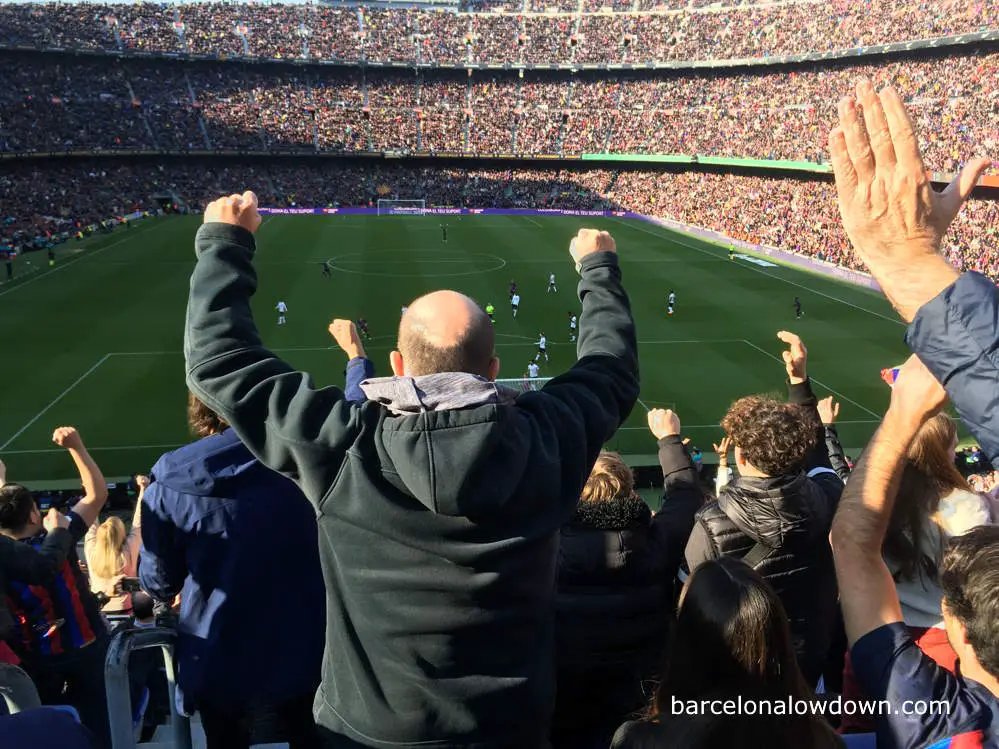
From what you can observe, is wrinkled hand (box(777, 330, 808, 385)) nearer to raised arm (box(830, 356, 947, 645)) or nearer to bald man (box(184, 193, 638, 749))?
raised arm (box(830, 356, 947, 645))

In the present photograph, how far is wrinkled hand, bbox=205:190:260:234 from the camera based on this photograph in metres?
2.94

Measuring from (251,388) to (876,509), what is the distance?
225cm

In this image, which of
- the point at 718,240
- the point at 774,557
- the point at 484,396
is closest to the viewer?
the point at 484,396

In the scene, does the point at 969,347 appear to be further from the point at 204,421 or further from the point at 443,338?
the point at 204,421

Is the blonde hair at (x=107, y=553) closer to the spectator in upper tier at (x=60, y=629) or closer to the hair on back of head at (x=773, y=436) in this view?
the spectator in upper tier at (x=60, y=629)

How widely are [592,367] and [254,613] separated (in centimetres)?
199

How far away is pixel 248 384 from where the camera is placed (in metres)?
2.61

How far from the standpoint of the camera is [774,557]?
4.04 m

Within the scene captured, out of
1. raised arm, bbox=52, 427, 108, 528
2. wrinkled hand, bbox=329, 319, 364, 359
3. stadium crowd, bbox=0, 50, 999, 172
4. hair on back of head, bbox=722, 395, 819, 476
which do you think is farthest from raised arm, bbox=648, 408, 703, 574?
stadium crowd, bbox=0, 50, 999, 172

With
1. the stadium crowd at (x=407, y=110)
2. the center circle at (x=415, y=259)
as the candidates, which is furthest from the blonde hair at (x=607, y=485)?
the stadium crowd at (x=407, y=110)

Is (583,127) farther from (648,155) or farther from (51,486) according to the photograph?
(51,486)

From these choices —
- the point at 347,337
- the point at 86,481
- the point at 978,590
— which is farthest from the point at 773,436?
the point at 86,481

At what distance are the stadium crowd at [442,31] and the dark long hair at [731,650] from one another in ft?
220

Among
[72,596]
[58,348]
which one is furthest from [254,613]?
[58,348]
